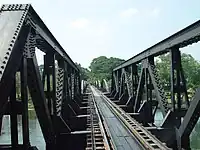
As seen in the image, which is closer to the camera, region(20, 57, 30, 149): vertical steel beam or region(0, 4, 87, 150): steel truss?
region(0, 4, 87, 150): steel truss

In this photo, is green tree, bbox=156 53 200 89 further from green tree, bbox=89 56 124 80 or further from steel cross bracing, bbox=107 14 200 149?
green tree, bbox=89 56 124 80

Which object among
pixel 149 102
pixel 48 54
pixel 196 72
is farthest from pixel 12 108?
pixel 196 72

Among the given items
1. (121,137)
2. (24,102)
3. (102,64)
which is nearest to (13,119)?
(24,102)

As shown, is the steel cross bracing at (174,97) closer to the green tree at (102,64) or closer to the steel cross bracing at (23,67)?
the steel cross bracing at (23,67)

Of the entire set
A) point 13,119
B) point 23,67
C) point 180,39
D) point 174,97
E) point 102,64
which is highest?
point 102,64

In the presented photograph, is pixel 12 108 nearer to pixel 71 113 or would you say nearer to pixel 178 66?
pixel 178 66

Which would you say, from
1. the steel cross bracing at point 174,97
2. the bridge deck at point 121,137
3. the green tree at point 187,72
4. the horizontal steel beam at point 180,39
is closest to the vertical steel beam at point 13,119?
the steel cross bracing at point 174,97

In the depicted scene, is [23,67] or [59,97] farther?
[59,97]

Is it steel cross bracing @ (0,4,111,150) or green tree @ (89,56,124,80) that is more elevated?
green tree @ (89,56,124,80)

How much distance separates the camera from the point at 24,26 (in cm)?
423

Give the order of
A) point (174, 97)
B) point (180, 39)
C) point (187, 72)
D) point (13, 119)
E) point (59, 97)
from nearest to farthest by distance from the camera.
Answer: point (13, 119) < point (180, 39) < point (174, 97) < point (59, 97) < point (187, 72)

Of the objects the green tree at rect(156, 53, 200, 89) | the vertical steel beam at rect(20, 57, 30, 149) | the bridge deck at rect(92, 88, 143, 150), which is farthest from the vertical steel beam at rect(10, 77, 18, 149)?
the green tree at rect(156, 53, 200, 89)

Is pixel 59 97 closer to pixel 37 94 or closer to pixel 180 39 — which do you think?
pixel 37 94

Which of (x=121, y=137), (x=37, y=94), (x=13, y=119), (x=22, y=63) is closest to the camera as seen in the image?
(x=22, y=63)
